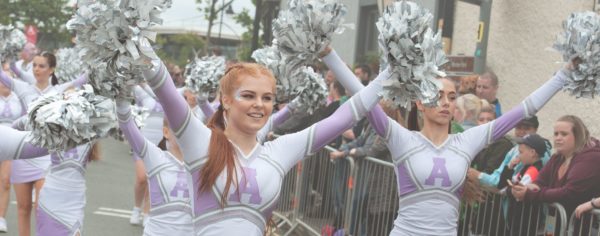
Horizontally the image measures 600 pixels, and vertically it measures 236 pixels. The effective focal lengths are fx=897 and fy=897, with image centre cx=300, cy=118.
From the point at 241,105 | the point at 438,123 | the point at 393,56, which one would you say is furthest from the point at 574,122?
the point at 241,105

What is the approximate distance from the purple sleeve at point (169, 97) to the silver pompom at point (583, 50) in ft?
7.10

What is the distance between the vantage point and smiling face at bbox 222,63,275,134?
372 cm

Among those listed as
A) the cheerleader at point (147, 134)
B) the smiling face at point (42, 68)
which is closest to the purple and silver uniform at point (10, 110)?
the smiling face at point (42, 68)

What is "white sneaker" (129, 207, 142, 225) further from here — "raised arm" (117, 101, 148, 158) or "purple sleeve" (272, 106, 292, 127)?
"raised arm" (117, 101, 148, 158)

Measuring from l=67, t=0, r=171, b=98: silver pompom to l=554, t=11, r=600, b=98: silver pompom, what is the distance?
2.35 meters

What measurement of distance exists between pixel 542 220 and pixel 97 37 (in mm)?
3501

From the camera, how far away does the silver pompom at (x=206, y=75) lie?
685 cm

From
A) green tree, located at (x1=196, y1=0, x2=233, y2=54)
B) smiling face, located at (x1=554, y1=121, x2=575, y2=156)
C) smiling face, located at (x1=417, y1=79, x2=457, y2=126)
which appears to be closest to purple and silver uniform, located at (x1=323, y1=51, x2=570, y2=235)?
smiling face, located at (x1=417, y1=79, x2=457, y2=126)

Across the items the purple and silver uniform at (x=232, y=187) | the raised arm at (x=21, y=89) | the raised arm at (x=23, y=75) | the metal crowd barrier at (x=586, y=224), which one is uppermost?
the purple and silver uniform at (x=232, y=187)

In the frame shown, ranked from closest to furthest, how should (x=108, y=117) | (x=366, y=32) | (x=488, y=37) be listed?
(x=108, y=117) < (x=488, y=37) < (x=366, y=32)

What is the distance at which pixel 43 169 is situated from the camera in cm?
746

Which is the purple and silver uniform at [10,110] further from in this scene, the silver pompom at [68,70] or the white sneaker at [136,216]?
the white sneaker at [136,216]

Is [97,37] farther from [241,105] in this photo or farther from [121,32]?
[241,105]

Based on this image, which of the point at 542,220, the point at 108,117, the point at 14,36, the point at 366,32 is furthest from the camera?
the point at 366,32
